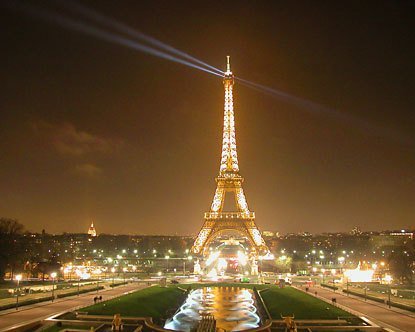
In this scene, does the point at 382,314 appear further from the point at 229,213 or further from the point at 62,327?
the point at 229,213

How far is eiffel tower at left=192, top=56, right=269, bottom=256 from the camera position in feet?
287

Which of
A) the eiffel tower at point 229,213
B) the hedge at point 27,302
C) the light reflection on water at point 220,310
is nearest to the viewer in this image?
the hedge at point 27,302

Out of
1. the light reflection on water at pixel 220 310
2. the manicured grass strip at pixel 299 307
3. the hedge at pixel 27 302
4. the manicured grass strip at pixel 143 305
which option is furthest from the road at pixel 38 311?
the manicured grass strip at pixel 299 307

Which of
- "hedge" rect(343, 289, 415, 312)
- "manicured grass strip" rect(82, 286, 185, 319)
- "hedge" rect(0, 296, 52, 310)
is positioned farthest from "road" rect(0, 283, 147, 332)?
"hedge" rect(343, 289, 415, 312)

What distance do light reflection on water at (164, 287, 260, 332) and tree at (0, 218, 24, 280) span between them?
77.6ft

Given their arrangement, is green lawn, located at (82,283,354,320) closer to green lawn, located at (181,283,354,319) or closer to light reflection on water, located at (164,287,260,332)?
green lawn, located at (181,283,354,319)

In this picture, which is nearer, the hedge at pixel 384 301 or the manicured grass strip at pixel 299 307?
the manicured grass strip at pixel 299 307

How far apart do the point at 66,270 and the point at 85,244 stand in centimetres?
7361

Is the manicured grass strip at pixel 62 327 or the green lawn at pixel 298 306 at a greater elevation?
the green lawn at pixel 298 306

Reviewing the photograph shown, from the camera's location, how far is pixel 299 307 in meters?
39.2

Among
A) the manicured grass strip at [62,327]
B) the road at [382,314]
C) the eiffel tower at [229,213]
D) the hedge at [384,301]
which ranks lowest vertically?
the manicured grass strip at [62,327]

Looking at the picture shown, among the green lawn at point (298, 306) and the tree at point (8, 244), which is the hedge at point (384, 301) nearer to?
the green lawn at point (298, 306)

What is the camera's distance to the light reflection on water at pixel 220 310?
121ft

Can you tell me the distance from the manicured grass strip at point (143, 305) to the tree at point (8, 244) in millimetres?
20719
